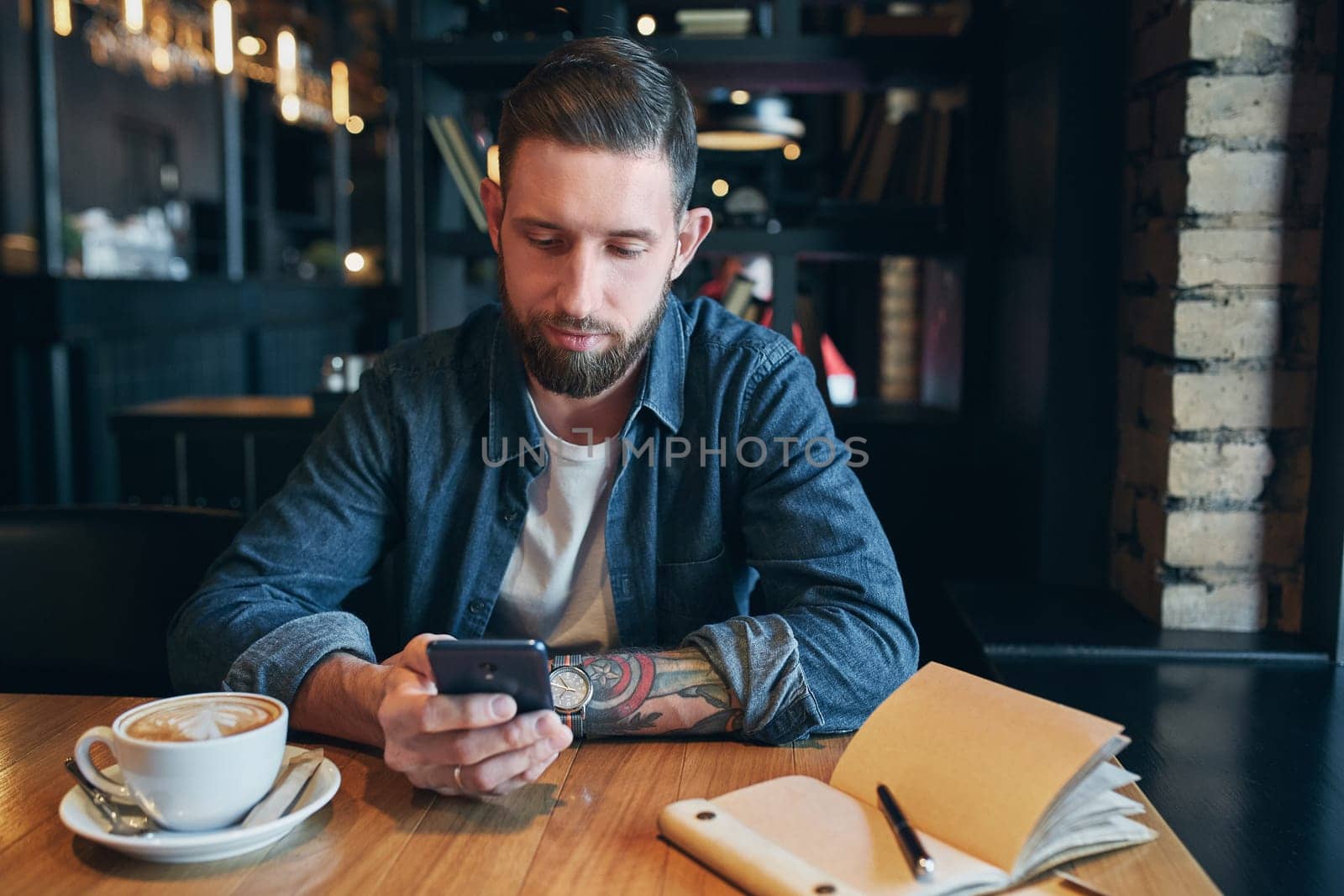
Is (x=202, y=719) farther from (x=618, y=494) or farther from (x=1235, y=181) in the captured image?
(x=1235, y=181)

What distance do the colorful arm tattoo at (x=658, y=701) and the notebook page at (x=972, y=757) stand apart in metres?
0.18

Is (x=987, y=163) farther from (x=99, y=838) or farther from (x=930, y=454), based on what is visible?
(x=99, y=838)

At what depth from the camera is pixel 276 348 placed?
6391mm

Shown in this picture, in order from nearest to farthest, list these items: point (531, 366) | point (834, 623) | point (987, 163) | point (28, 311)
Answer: point (834, 623)
point (531, 366)
point (987, 163)
point (28, 311)

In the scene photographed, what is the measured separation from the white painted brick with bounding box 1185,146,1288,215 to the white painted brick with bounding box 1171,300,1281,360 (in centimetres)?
14

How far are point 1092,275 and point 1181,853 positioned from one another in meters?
1.43

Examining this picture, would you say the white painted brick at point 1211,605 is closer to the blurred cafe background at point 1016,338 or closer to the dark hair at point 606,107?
the blurred cafe background at point 1016,338

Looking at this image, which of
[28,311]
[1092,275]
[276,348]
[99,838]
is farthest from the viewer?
[276,348]

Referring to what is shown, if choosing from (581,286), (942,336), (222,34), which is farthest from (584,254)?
(222,34)

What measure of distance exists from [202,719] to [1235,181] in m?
1.61

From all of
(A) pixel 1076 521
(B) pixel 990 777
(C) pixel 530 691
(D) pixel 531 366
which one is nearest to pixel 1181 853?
(B) pixel 990 777

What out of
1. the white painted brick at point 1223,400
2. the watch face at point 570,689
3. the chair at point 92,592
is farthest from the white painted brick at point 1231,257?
the chair at point 92,592

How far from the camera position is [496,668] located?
86cm

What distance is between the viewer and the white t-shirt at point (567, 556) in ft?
4.65
